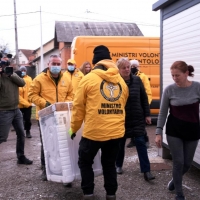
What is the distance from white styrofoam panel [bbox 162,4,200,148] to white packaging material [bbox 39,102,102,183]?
6.03 ft

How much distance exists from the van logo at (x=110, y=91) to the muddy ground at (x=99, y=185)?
1416 millimetres

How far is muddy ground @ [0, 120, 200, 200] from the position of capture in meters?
4.37

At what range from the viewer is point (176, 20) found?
540 cm

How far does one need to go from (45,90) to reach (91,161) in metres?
1.53

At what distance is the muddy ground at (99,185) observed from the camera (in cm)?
437

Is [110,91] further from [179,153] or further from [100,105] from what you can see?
[179,153]

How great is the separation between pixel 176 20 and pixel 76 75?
3.12 m

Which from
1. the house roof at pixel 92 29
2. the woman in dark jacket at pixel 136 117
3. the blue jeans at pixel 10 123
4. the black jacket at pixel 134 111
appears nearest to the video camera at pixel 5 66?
the blue jeans at pixel 10 123

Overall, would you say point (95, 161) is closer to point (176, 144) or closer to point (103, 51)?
point (176, 144)

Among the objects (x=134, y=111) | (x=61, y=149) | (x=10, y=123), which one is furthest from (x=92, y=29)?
(x=61, y=149)

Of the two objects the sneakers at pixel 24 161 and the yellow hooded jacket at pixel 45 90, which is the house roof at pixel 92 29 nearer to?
the sneakers at pixel 24 161

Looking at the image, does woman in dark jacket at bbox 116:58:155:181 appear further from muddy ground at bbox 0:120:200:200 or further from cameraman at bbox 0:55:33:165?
cameraman at bbox 0:55:33:165

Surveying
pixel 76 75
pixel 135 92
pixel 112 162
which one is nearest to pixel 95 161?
pixel 112 162

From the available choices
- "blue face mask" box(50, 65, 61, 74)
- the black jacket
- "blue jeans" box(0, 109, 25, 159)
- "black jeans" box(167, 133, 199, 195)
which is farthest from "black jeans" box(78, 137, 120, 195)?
"blue jeans" box(0, 109, 25, 159)
